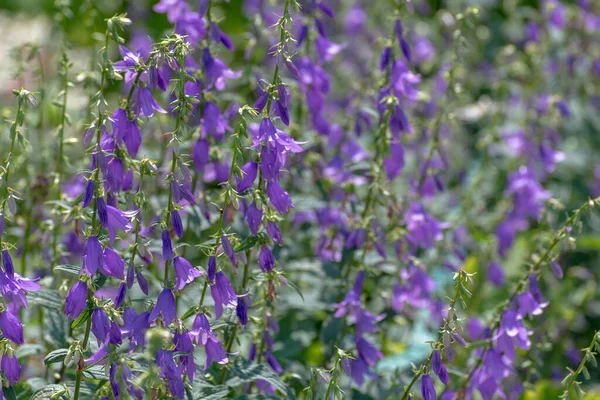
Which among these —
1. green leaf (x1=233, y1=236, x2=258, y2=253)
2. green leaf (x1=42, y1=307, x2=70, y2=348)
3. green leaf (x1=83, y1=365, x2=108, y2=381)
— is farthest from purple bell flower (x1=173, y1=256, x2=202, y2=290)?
green leaf (x1=42, y1=307, x2=70, y2=348)

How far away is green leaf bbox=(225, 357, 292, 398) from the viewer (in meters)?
2.64

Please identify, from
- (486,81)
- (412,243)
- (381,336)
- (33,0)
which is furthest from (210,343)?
(33,0)

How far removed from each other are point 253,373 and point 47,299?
0.79 meters

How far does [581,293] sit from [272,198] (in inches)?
128

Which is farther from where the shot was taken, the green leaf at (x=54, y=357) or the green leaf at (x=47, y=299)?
the green leaf at (x=47, y=299)

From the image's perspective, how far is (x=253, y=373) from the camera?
270 cm

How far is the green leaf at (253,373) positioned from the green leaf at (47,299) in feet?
2.16

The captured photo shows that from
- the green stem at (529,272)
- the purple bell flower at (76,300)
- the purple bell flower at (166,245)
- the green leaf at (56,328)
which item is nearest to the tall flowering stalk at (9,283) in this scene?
the purple bell flower at (76,300)

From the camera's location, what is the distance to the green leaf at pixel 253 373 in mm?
2643

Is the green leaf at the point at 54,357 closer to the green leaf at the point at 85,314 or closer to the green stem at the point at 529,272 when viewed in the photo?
the green leaf at the point at 85,314

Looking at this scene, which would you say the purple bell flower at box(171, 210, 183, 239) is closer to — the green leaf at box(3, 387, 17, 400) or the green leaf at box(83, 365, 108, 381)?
the green leaf at box(83, 365, 108, 381)

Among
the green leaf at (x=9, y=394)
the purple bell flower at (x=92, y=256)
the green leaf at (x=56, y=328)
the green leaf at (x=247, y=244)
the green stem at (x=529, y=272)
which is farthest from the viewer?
the green leaf at (x=56, y=328)

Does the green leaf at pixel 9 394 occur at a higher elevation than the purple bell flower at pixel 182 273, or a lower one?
lower

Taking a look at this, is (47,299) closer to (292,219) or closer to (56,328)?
(56,328)
